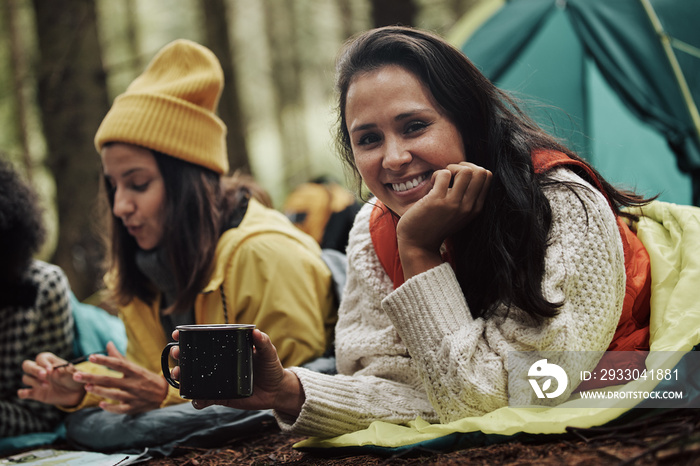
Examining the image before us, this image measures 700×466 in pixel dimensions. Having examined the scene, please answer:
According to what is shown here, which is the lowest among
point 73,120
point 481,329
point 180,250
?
point 481,329

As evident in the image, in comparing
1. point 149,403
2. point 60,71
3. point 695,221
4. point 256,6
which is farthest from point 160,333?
point 256,6

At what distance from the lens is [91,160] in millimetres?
4793

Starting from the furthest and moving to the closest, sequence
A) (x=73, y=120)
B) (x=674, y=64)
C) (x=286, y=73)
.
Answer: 1. (x=286, y=73)
2. (x=73, y=120)
3. (x=674, y=64)

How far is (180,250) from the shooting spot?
8.72 feet

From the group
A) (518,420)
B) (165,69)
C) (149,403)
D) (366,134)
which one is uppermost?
(165,69)

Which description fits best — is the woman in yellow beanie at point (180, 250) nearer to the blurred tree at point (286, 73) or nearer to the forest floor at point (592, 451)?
the forest floor at point (592, 451)

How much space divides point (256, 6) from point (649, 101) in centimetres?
1335

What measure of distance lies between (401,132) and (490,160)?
27 centimetres

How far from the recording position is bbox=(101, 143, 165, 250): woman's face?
2.71m

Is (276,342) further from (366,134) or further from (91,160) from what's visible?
(91,160)

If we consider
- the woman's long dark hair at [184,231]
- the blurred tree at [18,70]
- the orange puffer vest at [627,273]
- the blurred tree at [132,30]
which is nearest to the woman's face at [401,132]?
the orange puffer vest at [627,273]

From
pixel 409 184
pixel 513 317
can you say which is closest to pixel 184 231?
pixel 409 184

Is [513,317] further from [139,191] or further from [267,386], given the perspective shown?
[139,191]

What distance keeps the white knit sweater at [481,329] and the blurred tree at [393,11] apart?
4.21m
